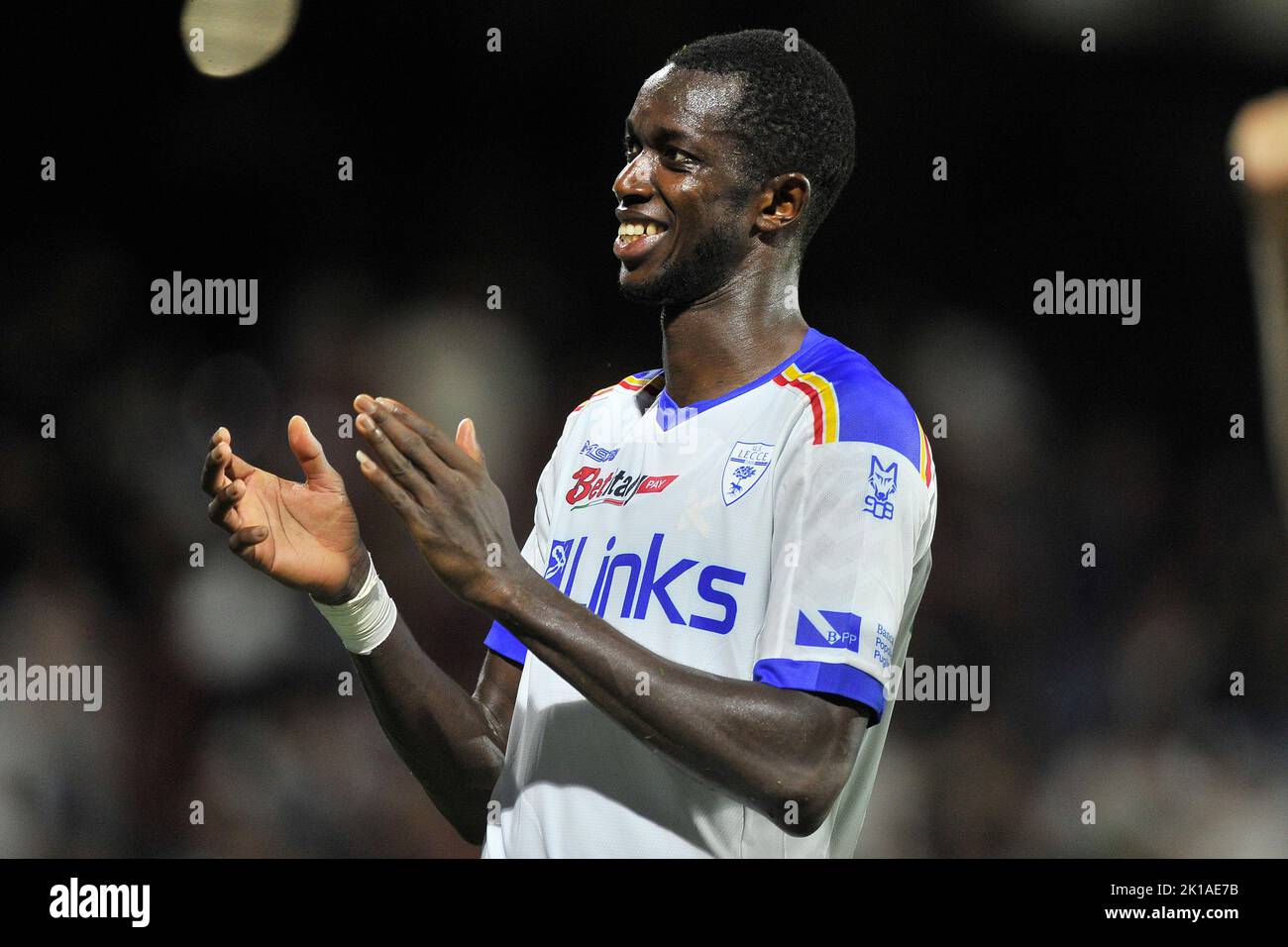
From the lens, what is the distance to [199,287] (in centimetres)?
520

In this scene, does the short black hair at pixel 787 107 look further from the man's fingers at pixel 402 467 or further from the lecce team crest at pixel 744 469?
the man's fingers at pixel 402 467

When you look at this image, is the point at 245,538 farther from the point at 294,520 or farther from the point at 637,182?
the point at 637,182

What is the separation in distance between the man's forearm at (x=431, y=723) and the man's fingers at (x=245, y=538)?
14.3 inches

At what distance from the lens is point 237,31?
513 centimetres

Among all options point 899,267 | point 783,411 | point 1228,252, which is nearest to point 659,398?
point 783,411

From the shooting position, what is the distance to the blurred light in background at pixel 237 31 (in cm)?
502

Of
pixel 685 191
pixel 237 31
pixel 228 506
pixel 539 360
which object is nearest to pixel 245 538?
pixel 228 506

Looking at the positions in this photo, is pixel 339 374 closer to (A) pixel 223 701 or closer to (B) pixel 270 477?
(A) pixel 223 701

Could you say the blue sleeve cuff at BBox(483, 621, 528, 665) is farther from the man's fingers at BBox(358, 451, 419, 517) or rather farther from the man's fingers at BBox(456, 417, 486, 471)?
the man's fingers at BBox(358, 451, 419, 517)

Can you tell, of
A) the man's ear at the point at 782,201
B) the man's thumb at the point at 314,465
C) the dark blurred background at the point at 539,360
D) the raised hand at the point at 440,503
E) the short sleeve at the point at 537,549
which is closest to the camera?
the raised hand at the point at 440,503

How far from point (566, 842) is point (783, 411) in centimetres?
88

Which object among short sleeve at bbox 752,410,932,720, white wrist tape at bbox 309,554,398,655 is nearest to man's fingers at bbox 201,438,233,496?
white wrist tape at bbox 309,554,398,655

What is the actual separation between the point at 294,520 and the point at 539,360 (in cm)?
247

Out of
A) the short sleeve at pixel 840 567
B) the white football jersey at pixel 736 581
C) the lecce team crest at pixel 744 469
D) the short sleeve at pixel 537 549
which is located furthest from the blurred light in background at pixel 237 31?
the short sleeve at pixel 840 567
